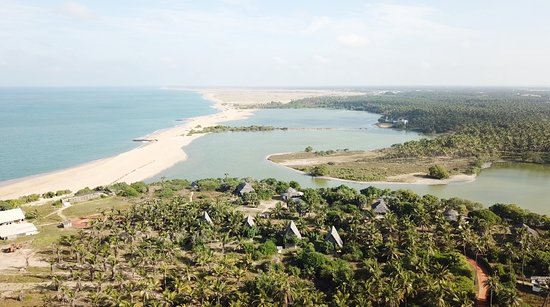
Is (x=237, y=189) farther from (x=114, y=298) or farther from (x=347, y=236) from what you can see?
(x=114, y=298)

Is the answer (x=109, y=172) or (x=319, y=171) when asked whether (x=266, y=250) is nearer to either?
(x=319, y=171)

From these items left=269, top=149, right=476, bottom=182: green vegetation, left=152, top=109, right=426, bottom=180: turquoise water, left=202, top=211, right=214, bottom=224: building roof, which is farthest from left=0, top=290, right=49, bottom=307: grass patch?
left=269, top=149, right=476, bottom=182: green vegetation

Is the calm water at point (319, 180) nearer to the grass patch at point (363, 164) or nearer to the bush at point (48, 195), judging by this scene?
the grass patch at point (363, 164)

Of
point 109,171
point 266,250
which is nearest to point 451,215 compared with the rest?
point 266,250

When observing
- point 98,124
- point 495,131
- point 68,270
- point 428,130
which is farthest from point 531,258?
point 98,124

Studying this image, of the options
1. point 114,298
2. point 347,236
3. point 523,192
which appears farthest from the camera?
point 523,192

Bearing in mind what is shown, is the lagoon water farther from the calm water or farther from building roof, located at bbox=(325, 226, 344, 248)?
building roof, located at bbox=(325, 226, 344, 248)
